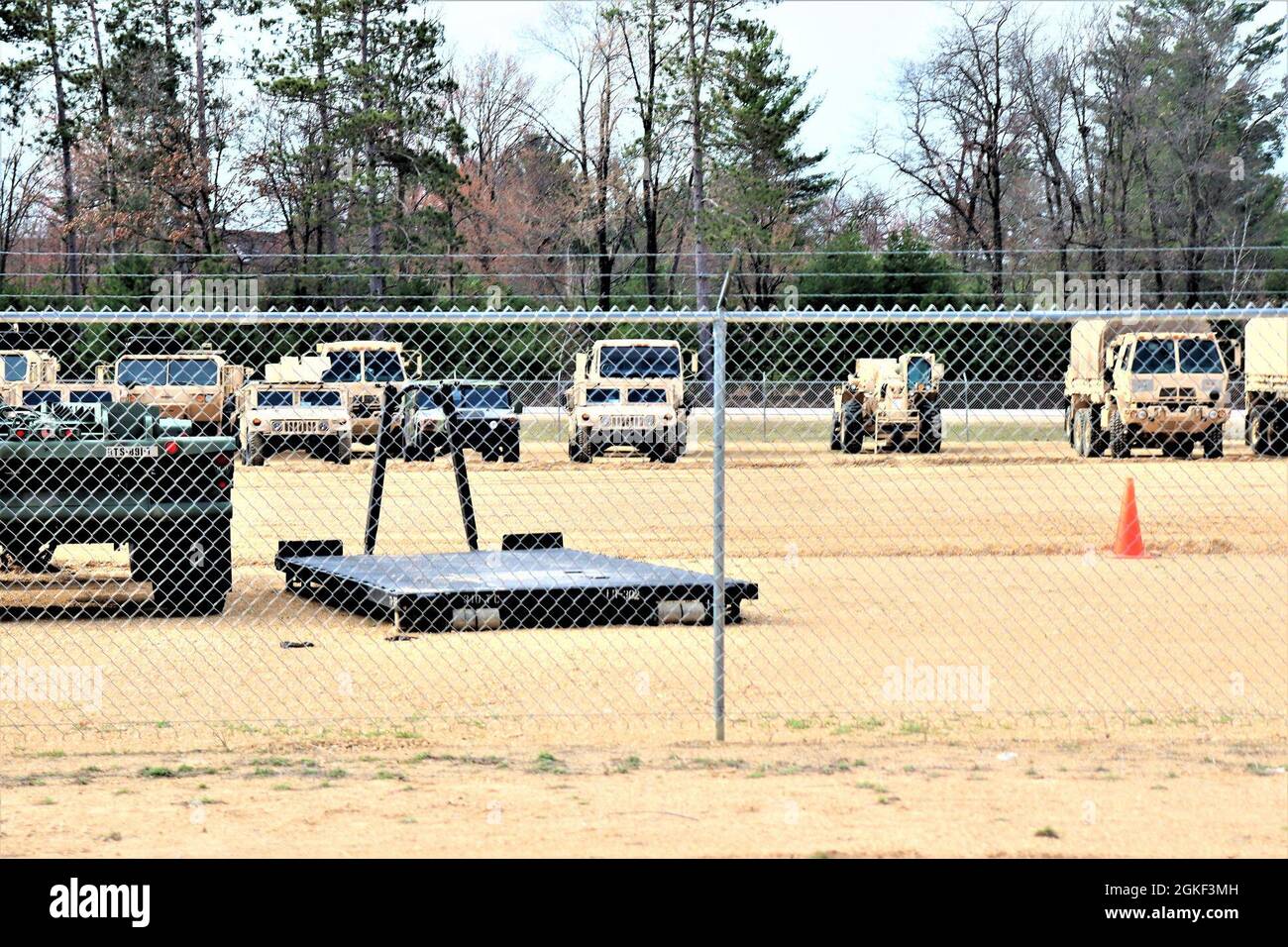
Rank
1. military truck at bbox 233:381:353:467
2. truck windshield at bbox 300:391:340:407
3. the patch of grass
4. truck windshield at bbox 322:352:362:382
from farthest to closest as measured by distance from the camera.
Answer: truck windshield at bbox 322:352:362:382 < truck windshield at bbox 300:391:340:407 < military truck at bbox 233:381:353:467 < the patch of grass

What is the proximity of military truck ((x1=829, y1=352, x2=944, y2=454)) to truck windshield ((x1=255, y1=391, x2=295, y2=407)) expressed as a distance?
38.0 feet

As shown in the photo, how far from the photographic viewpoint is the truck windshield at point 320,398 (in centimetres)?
3497

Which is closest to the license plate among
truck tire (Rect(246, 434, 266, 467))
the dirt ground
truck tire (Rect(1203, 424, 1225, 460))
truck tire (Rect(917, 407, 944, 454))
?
the dirt ground

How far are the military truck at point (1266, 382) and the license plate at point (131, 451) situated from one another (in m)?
26.8

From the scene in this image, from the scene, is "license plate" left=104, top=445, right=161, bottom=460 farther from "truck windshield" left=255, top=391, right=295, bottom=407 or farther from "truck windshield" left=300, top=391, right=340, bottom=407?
"truck windshield" left=300, top=391, right=340, bottom=407

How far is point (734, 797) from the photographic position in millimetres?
7184

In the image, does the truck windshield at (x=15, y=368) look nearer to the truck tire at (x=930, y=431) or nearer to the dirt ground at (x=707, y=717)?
the truck tire at (x=930, y=431)

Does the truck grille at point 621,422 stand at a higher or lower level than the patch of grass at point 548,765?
higher

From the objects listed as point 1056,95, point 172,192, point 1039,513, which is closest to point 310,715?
point 1039,513

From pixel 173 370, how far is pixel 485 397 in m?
6.52

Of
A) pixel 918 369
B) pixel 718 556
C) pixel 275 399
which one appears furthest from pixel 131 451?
pixel 918 369

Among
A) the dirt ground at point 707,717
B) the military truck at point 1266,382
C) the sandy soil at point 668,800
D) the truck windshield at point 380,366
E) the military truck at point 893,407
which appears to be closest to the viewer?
the sandy soil at point 668,800

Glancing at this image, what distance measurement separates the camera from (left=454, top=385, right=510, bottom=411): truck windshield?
115 ft

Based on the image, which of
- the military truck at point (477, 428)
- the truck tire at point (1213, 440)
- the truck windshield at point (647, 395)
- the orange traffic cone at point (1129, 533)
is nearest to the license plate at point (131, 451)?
the orange traffic cone at point (1129, 533)
